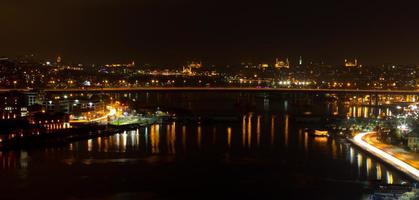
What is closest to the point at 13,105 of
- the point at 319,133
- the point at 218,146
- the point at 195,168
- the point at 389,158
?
the point at 218,146

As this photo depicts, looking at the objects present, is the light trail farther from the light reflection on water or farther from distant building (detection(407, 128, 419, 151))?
distant building (detection(407, 128, 419, 151))

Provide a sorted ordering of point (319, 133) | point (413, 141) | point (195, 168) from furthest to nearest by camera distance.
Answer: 1. point (319, 133)
2. point (413, 141)
3. point (195, 168)

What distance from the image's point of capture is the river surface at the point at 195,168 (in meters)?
7.29

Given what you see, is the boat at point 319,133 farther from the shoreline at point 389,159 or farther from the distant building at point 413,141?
the distant building at point 413,141

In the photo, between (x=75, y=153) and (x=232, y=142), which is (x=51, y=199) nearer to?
(x=75, y=153)

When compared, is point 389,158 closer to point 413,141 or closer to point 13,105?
point 413,141

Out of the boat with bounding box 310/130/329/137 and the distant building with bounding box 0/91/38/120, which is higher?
the distant building with bounding box 0/91/38/120

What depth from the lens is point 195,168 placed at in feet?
28.7

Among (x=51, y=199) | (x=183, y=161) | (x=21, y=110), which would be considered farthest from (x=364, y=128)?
(x=51, y=199)

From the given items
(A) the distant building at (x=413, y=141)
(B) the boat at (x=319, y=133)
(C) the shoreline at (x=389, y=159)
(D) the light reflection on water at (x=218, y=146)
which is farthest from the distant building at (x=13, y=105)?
(A) the distant building at (x=413, y=141)

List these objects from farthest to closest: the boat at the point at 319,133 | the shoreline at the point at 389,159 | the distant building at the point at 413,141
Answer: the boat at the point at 319,133
the distant building at the point at 413,141
the shoreline at the point at 389,159

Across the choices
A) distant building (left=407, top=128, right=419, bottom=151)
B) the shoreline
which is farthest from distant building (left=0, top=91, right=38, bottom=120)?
distant building (left=407, top=128, right=419, bottom=151)

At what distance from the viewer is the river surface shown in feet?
23.9

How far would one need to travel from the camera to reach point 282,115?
1786cm
